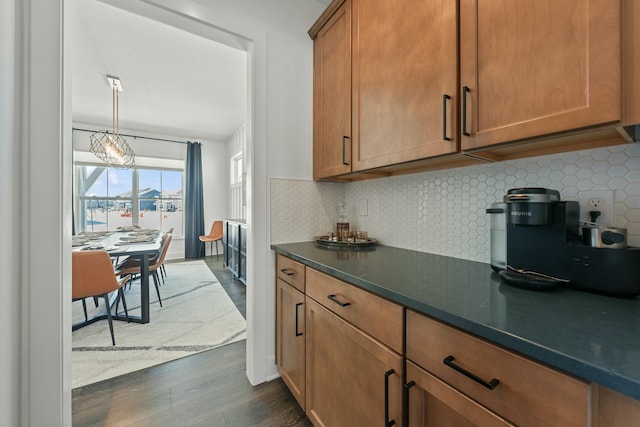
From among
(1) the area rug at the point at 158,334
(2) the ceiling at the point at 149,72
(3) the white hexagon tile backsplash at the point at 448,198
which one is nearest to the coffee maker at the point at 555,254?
(3) the white hexagon tile backsplash at the point at 448,198

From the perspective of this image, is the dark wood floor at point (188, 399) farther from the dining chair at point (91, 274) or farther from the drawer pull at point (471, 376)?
the drawer pull at point (471, 376)

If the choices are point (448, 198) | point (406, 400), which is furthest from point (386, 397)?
point (448, 198)

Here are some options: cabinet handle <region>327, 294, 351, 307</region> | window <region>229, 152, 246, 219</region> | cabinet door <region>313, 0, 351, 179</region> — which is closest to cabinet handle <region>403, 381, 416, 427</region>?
cabinet handle <region>327, 294, 351, 307</region>

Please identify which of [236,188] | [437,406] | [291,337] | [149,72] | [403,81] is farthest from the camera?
[236,188]

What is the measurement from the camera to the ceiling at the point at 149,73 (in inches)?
88.8

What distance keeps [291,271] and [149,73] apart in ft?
10.5

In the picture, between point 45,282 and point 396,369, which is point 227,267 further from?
point 396,369

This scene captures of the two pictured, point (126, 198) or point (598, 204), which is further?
point (126, 198)

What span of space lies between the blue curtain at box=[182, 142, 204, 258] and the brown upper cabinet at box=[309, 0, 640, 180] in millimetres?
5070

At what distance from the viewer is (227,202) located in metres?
6.21

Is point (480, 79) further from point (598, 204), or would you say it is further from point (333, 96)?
point (333, 96)

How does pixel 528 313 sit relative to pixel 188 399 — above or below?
above

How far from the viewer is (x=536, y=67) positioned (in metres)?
0.73

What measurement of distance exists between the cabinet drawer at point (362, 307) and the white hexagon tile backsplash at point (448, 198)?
65 centimetres
